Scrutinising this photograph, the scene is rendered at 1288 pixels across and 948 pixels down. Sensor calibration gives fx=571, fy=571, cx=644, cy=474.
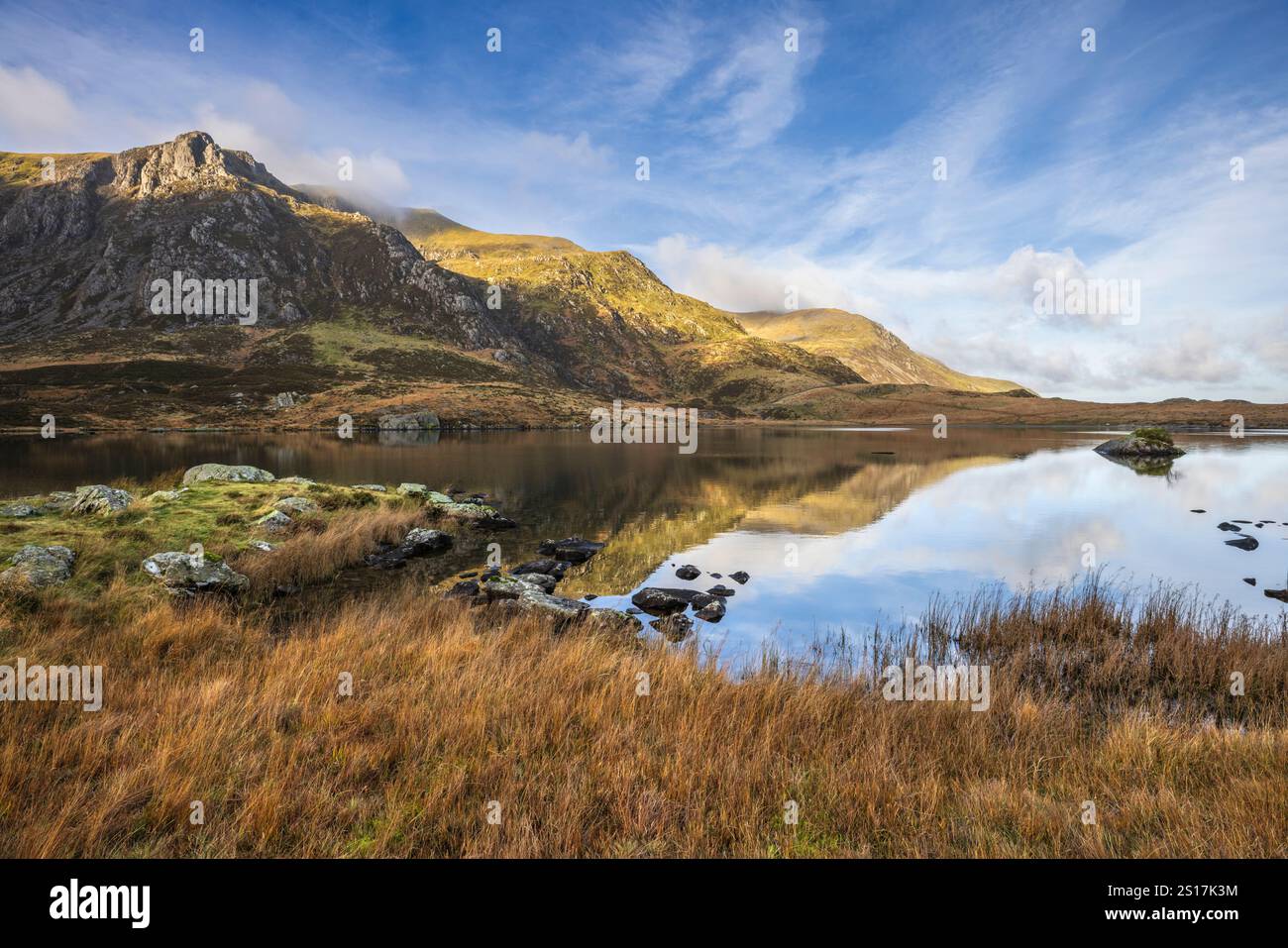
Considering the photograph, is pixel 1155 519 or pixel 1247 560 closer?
pixel 1247 560

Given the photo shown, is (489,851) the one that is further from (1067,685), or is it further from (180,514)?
(180,514)

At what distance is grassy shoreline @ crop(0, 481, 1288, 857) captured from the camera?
4734 millimetres

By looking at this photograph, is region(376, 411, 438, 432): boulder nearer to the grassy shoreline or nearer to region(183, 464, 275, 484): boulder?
region(183, 464, 275, 484): boulder

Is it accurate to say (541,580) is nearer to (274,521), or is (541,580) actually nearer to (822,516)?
(274,521)

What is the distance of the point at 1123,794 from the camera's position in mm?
5566

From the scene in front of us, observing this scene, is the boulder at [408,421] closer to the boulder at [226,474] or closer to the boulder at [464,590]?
the boulder at [226,474]

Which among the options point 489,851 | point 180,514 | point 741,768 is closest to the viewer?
point 489,851

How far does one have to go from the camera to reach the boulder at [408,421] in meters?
102

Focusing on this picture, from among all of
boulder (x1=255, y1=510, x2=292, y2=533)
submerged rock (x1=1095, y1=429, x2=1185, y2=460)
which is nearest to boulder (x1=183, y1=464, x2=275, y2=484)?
boulder (x1=255, y1=510, x2=292, y2=533)

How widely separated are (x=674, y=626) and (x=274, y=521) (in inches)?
584

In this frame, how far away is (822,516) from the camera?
30.3m

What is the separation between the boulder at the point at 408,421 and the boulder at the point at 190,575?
92432 mm

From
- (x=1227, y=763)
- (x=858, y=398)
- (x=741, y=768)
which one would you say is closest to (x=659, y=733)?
(x=741, y=768)

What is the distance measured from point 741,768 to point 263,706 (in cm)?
565
